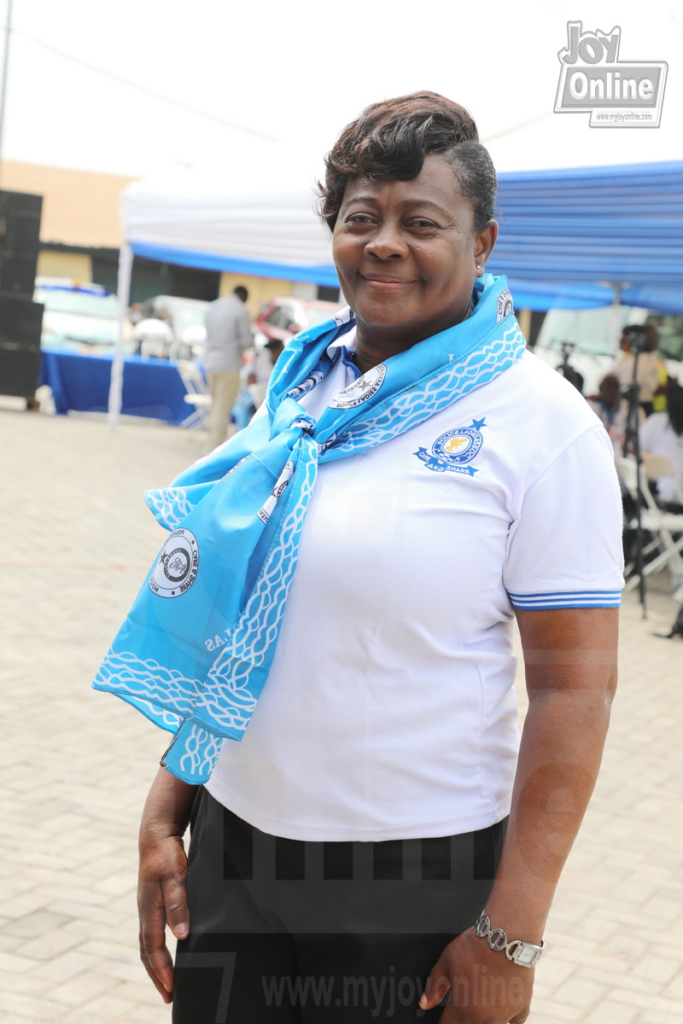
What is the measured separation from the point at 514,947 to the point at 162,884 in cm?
59

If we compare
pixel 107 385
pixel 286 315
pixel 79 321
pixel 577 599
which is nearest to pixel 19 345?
pixel 107 385

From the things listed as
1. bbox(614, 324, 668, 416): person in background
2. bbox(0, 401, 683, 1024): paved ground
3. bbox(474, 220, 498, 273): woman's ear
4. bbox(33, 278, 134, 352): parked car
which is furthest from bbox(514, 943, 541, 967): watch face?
bbox(33, 278, 134, 352): parked car

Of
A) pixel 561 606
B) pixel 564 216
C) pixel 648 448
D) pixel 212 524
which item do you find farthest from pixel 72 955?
pixel 648 448

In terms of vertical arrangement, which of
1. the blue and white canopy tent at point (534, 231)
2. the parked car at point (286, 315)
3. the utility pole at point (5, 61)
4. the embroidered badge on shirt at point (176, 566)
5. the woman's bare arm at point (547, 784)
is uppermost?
the utility pole at point (5, 61)

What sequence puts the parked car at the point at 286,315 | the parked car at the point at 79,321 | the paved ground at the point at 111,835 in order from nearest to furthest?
the paved ground at the point at 111,835 < the parked car at the point at 79,321 < the parked car at the point at 286,315

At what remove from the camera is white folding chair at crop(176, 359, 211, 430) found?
51.8 ft

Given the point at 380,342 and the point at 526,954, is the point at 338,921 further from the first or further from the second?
the point at 380,342

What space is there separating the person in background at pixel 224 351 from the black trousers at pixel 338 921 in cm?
1188

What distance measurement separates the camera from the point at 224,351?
13289 millimetres

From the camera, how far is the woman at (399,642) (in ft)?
4.71

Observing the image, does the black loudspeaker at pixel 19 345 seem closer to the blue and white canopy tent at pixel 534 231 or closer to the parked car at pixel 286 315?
the blue and white canopy tent at pixel 534 231

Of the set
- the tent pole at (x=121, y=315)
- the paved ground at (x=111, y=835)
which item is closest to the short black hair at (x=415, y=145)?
the paved ground at (x=111, y=835)

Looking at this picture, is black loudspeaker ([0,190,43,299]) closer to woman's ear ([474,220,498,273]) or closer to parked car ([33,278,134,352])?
parked car ([33,278,134,352])

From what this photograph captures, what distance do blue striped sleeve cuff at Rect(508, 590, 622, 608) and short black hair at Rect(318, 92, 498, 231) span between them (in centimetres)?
56
